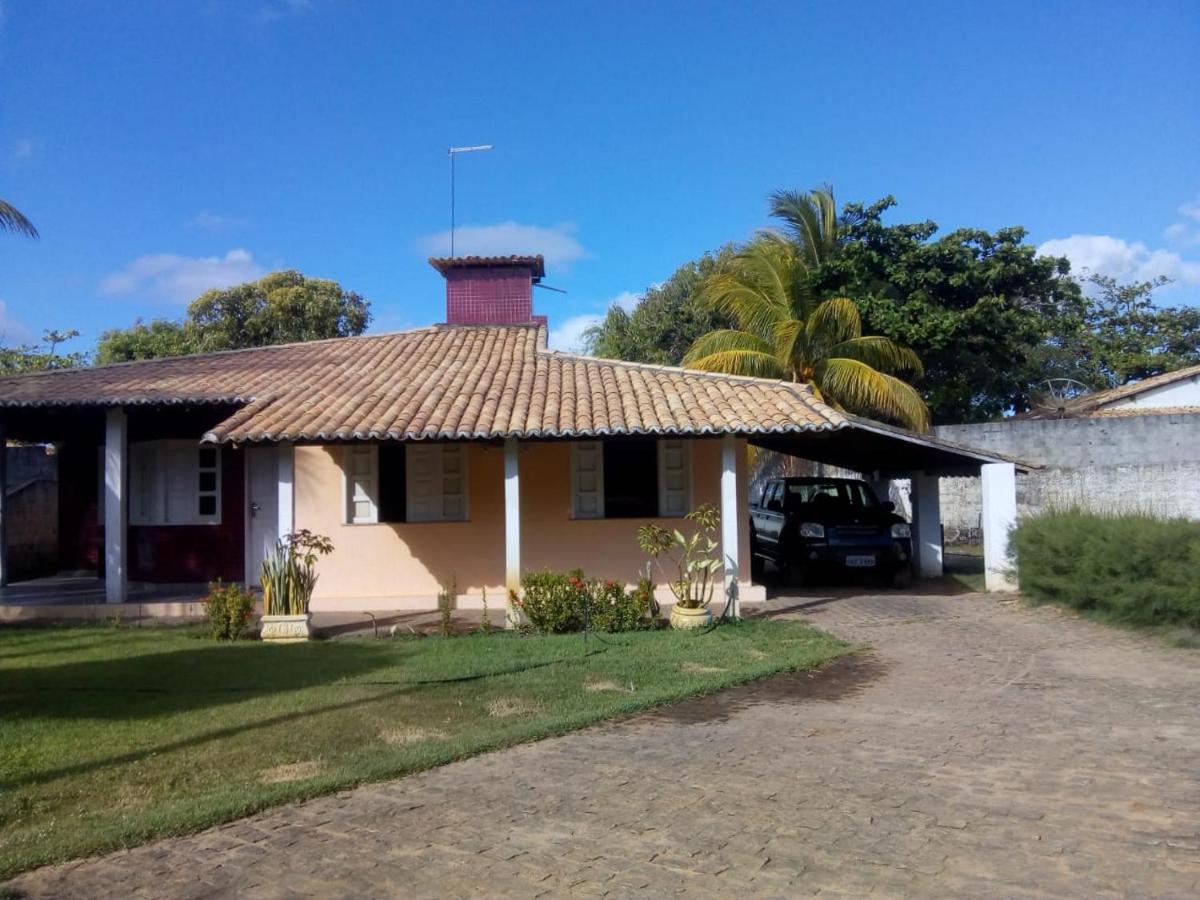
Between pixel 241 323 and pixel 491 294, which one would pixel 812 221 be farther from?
pixel 241 323

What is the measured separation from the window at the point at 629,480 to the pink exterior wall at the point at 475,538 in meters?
0.15

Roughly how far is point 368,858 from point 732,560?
752 cm

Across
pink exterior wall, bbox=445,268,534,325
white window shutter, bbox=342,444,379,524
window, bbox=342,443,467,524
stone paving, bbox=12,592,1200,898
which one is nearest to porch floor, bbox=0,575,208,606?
white window shutter, bbox=342,444,379,524

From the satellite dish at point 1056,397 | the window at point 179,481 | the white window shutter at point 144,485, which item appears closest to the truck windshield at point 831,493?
the window at point 179,481

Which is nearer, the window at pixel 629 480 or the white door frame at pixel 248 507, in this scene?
the window at pixel 629 480

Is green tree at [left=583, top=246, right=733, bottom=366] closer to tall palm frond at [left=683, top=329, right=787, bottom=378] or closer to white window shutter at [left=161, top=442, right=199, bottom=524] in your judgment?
tall palm frond at [left=683, top=329, right=787, bottom=378]

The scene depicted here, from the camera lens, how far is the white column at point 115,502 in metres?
12.4

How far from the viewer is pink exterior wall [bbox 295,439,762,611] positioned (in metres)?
13.1

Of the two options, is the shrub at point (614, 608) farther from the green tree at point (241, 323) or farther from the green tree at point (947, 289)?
the green tree at point (241, 323)

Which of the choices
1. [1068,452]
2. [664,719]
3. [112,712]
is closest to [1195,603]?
[664,719]

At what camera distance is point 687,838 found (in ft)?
15.5

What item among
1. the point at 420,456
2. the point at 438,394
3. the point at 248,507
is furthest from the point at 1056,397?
the point at 248,507

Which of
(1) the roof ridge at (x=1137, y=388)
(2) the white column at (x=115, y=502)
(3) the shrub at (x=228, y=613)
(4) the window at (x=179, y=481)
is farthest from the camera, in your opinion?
(1) the roof ridge at (x=1137, y=388)

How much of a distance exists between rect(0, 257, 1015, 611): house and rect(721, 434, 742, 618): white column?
0.03 metres
